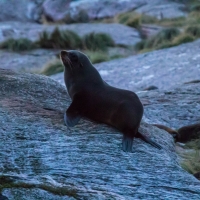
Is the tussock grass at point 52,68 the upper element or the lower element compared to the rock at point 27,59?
upper

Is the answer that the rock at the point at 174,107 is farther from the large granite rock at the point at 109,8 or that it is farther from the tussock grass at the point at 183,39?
the large granite rock at the point at 109,8

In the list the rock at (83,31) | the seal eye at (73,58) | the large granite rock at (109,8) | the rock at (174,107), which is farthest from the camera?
the large granite rock at (109,8)

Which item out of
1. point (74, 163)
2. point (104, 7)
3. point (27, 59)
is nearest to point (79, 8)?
point (104, 7)

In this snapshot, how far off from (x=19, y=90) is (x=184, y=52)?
9.26 meters

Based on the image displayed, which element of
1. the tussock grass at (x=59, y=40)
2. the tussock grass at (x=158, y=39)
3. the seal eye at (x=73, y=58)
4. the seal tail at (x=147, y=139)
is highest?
the seal eye at (x=73, y=58)

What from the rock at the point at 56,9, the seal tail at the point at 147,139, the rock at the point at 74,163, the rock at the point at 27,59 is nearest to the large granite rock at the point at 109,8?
the rock at the point at 56,9

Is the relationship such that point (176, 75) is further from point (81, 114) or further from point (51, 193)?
point (51, 193)

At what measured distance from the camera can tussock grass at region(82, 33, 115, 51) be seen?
2002 centimetres

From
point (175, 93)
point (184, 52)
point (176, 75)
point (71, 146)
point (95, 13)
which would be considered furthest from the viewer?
point (95, 13)

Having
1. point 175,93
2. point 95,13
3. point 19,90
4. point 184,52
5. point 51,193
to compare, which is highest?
point 51,193

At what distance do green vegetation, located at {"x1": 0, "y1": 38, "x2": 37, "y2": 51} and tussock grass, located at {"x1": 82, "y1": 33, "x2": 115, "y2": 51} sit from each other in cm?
165

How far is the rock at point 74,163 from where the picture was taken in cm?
382

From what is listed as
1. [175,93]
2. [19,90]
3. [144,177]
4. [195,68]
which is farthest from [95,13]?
[144,177]

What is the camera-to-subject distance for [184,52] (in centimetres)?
1470
